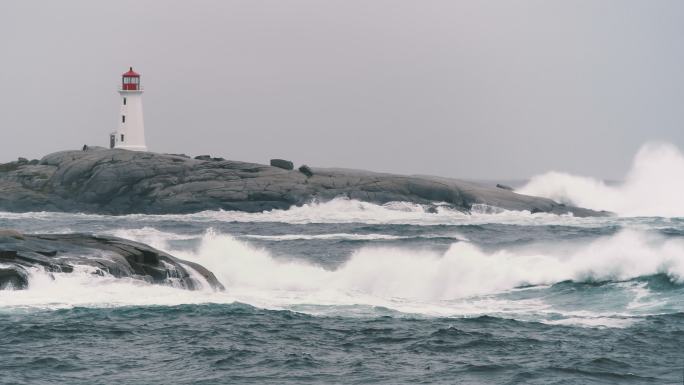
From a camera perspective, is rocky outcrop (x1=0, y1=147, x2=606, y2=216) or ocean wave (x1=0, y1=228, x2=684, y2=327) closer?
ocean wave (x1=0, y1=228, x2=684, y2=327)

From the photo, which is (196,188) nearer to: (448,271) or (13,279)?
(448,271)

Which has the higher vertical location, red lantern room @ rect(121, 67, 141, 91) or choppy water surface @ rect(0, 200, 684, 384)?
red lantern room @ rect(121, 67, 141, 91)

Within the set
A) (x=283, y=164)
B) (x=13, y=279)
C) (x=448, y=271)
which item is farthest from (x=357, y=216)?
(x=13, y=279)

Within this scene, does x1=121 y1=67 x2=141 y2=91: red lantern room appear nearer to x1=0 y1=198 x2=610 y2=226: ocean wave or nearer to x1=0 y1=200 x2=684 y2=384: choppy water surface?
x1=0 y1=198 x2=610 y2=226: ocean wave

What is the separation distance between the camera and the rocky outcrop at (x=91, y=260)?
1117 inches

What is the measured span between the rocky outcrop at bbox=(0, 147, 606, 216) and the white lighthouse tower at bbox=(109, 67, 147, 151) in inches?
326

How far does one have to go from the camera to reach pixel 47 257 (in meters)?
29.5

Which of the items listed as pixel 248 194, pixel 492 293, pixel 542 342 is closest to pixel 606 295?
pixel 492 293

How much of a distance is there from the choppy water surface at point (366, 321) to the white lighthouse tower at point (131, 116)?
4715cm

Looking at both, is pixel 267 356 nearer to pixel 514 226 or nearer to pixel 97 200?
pixel 514 226

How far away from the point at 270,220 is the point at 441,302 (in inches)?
1624

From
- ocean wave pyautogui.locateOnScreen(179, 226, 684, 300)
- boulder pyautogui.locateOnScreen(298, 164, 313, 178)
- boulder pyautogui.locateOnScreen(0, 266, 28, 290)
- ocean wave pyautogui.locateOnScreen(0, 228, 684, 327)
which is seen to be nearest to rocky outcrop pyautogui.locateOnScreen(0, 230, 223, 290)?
boulder pyautogui.locateOnScreen(0, 266, 28, 290)

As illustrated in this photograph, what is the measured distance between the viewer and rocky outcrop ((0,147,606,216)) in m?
77.5

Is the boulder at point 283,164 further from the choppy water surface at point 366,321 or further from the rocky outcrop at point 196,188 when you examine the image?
the choppy water surface at point 366,321
